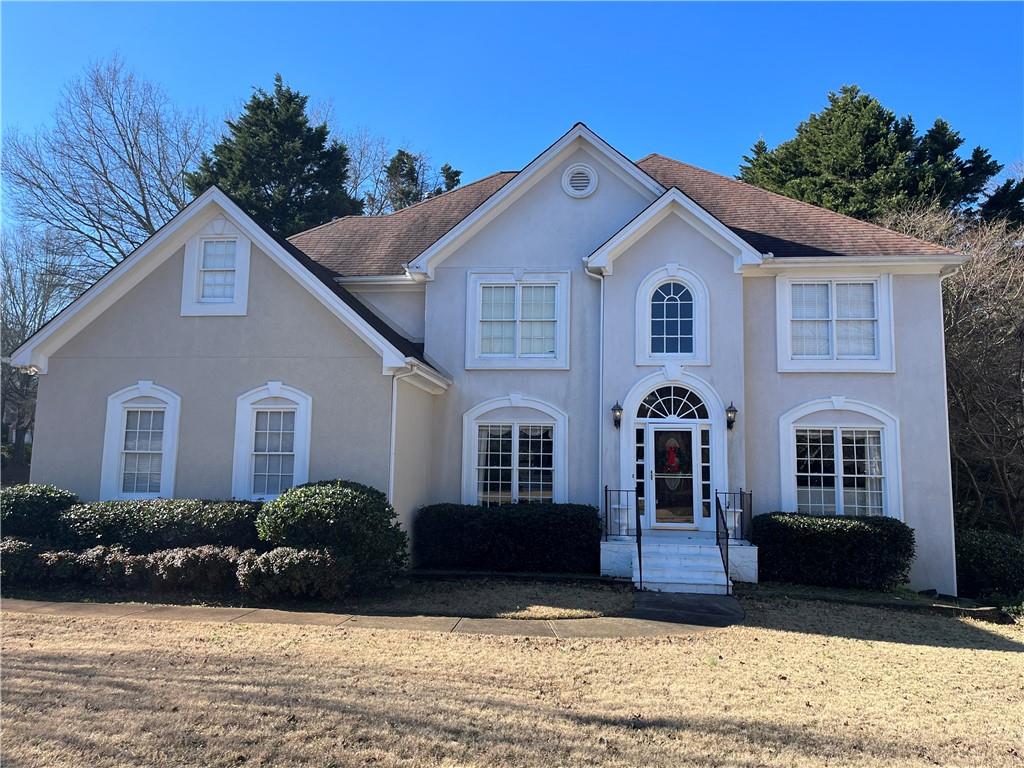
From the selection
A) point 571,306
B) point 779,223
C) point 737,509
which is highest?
point 779,223

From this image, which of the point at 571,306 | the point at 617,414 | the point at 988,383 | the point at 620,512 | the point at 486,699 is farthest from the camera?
the point at 988,383

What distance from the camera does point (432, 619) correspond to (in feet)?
29.8

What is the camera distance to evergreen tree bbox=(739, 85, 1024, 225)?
24.3m

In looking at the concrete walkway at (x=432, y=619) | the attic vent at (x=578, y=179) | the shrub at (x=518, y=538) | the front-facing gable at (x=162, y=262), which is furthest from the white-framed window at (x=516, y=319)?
the concrete walkway at (x=432, y=619)

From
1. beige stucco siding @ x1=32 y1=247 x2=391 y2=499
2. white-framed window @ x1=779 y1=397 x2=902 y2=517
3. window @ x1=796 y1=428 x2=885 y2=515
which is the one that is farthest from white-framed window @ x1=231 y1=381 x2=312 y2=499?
window @ x1=796 y1=428 x2=885 y2=515

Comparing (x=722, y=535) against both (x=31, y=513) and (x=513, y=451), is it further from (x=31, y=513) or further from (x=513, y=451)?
(x=31, y=513)

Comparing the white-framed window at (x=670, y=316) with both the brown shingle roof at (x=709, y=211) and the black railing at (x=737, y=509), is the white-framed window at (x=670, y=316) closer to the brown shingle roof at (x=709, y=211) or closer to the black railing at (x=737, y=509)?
the brown shingle roof at (x=709, y=211)

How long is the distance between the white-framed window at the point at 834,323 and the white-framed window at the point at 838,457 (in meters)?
0.89

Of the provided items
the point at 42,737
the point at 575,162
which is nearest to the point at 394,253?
the point at 575,162

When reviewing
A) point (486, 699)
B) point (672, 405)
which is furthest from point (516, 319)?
point (486, 699)

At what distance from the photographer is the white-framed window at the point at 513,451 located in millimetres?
14117

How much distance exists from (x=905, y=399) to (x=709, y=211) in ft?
18.0

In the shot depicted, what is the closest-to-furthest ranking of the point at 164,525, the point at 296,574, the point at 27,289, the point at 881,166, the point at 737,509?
the point at 296,574 < the point at 164,525 < the point at 737,509 < the point at 881,166 < the point at 27,289

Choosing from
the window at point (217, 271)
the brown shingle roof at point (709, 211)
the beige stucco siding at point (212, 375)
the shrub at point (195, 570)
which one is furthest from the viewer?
the brown shingle roof at point (709, 211)
